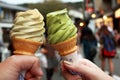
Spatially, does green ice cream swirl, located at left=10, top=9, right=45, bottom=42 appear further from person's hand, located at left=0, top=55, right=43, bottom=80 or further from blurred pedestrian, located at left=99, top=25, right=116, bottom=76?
blurred pedestrian, located at left=99, top=25, right=116, bottom=76

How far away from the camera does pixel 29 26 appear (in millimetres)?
1905

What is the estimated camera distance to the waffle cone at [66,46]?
189 cm

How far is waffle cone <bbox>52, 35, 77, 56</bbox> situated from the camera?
189 centimetres

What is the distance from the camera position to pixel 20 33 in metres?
1.90

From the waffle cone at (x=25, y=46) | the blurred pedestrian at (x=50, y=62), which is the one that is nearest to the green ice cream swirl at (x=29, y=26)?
the waffle cone at (x=25, y=46)

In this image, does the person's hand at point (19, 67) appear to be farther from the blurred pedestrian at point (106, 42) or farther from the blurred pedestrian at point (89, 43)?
the blurred pedestrian at point (106, 42)

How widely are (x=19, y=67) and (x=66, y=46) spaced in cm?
26

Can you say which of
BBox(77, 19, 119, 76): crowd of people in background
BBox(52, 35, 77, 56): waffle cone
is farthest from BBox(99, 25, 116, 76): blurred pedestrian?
BBox(52, 35, 77, 56): waffle cone

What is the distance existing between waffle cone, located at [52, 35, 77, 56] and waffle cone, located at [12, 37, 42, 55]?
103 millimetres

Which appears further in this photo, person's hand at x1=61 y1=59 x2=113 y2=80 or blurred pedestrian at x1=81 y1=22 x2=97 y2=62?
blurred pedestrian at x1=81 y1=22 x2=97 y2=62

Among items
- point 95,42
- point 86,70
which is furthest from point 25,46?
point 95,42

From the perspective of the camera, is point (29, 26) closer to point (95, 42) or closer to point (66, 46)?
point (66, 46)

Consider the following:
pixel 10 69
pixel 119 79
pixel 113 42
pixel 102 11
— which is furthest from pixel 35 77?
pixel 102 11

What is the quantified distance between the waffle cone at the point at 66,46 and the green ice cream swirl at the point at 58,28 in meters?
0.02
